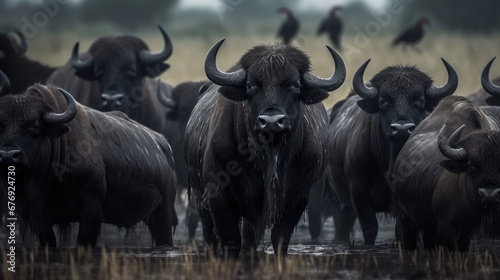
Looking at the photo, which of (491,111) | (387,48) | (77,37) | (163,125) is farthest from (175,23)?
(491,111)

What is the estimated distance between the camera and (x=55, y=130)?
419 inches

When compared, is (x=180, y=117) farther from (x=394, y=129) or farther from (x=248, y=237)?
(x=248, y=237)

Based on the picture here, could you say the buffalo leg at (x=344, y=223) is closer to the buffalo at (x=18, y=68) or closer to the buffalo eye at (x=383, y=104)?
the buffalo eye at (x=383, y=104)

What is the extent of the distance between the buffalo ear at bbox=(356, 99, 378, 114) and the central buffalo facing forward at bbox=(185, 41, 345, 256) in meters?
3.30

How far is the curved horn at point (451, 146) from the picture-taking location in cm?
987

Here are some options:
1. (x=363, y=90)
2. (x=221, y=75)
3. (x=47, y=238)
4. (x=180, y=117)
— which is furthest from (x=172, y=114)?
(x=221, y=75)

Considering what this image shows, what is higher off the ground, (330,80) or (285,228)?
(330,80)

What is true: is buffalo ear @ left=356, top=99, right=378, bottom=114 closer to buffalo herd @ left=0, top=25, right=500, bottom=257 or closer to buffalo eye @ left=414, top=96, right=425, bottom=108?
buffalo herd @ left=0, top=25, right=500, bottom=257

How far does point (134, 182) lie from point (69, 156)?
1.32 m

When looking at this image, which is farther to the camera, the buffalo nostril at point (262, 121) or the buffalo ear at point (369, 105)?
the buffalo ear at point (369, 105)

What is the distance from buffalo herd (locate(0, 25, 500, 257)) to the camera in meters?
9.71

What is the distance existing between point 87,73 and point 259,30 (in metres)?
33.1

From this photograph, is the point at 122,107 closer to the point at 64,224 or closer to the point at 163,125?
the point at 163,125

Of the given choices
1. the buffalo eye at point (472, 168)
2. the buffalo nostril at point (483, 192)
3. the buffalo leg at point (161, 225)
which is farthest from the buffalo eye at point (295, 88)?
the buffalo leg at point (161, 225)
